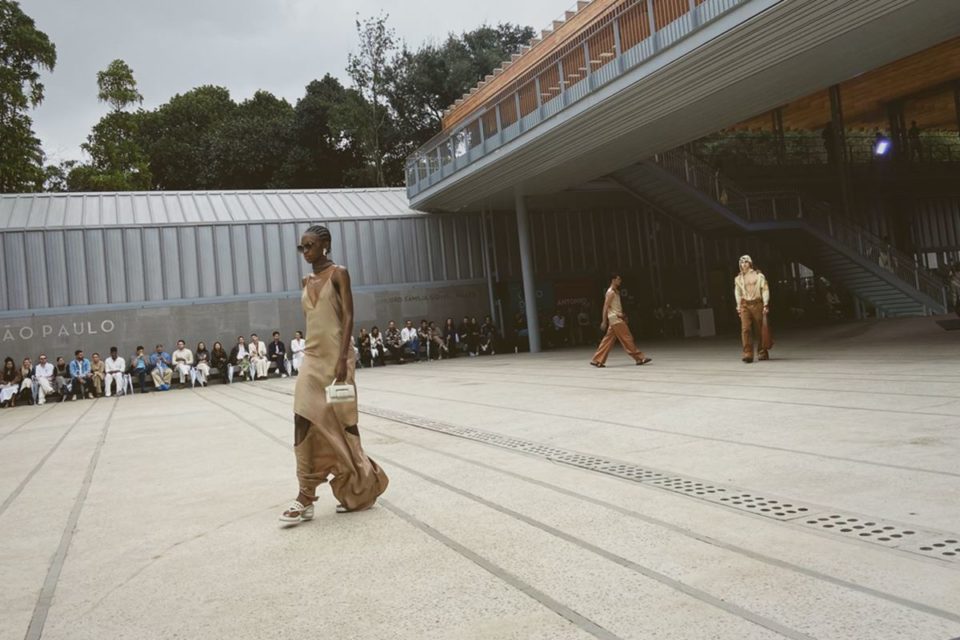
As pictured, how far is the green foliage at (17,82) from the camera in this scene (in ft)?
109

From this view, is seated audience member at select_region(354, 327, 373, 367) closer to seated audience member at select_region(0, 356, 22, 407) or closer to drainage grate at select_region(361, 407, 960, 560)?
seated audience member at select_region(0, 356, 22, 407)

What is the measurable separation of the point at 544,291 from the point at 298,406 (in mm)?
24696

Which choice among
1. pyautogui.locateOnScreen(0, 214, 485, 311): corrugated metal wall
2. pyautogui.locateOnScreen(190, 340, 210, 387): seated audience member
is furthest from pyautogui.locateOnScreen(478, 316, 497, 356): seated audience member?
pyautogui.locateOnScreen(190, 340, 210, 387): seated audience member

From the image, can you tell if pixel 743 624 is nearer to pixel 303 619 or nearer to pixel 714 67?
pixel 303 619

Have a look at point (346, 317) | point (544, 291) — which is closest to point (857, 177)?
point (544, 291)

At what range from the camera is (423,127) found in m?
46.8

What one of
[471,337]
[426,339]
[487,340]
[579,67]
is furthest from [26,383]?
[579,67]

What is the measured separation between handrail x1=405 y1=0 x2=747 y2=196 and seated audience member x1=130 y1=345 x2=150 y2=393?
10720 millimetres

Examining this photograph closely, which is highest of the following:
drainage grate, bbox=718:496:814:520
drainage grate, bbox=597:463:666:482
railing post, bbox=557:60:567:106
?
railing post, bbox=557:60:567:106

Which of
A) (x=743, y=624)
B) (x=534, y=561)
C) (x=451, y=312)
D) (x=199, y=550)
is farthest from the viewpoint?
(x=451, y=312)

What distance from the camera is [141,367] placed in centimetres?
2228

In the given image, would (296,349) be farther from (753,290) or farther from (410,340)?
(753,290)

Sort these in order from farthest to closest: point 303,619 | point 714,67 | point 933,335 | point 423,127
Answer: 1. point 423,127
2. point 933,335
3. point 714,67
4. point 303,619

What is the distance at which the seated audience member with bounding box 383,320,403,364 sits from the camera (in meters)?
26.1
